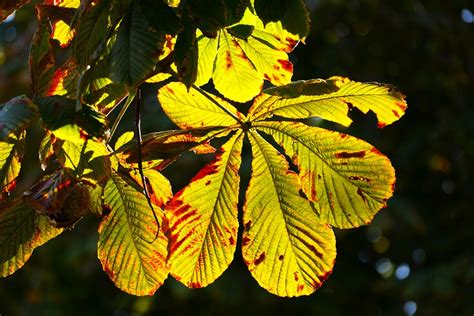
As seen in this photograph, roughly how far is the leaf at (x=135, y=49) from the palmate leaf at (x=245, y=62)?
0.19 m

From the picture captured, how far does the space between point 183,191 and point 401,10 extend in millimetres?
5529

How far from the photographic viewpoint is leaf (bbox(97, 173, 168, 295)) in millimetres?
Answer: 1155

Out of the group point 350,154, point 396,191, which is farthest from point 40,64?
point 396,191

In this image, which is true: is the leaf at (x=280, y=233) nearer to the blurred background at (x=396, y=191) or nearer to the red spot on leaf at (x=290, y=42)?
the red spot on leaf at (x=290, y=42)

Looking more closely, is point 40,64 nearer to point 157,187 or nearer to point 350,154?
point 157,187

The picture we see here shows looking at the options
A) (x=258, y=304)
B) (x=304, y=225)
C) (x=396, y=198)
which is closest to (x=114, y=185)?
(x=304, y=225)

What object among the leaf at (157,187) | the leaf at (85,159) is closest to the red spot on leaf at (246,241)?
the leaf at (157,187)

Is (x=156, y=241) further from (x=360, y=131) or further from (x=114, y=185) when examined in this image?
(x=360, y=131)

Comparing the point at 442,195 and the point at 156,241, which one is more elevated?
the point at 156,241

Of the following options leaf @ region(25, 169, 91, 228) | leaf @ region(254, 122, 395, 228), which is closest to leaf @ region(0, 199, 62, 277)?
leaf @ region(25, 169, 91, 228)

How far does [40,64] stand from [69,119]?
198 mm

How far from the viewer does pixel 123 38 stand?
A: 3.19 feet

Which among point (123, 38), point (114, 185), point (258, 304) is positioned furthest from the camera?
point (258, 304)

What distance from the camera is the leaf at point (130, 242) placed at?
→ 1.16 metres
